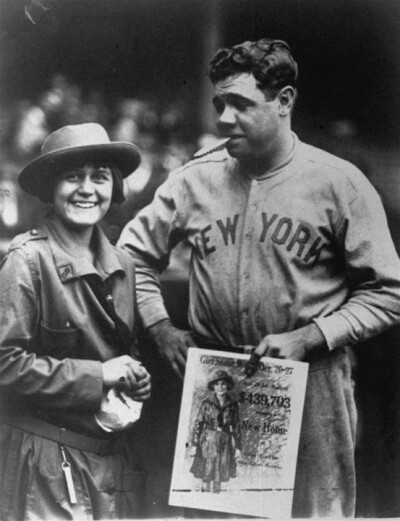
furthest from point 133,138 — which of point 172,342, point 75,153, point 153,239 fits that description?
point 172,342

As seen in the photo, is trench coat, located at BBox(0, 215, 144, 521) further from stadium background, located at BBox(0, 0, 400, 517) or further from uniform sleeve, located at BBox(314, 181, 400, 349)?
uniform sleeve, located at BBox(314, 181, 400, 349)

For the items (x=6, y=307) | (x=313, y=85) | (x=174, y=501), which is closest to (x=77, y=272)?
(x=6, y=307)

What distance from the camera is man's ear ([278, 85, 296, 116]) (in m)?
4.46

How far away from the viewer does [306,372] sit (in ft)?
14.2

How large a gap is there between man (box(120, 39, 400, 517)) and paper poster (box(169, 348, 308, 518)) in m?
0.08

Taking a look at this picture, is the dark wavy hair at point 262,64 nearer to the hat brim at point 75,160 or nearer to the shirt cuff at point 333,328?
the hat brim at point 75,160

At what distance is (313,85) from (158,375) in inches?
76.5

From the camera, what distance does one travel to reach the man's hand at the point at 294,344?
Answer: 14.1 ft

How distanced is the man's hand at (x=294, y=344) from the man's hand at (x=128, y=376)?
25.5 inches

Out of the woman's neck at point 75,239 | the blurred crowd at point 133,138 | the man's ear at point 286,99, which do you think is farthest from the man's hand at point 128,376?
the man's ear at point 286,99

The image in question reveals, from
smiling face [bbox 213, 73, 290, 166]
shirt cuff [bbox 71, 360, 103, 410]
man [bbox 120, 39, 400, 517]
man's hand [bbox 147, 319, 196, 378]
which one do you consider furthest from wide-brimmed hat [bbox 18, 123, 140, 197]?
shirt cuff [bbox 71, 360, 103, 410]

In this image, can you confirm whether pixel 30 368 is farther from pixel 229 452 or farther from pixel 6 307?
pixel 229 452

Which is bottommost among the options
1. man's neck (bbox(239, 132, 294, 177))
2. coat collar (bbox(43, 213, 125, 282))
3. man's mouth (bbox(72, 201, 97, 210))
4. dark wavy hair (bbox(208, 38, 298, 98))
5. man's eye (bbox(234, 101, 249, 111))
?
coat collar (bbox(43, 213, 125, 282))

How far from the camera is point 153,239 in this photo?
4523 mm
